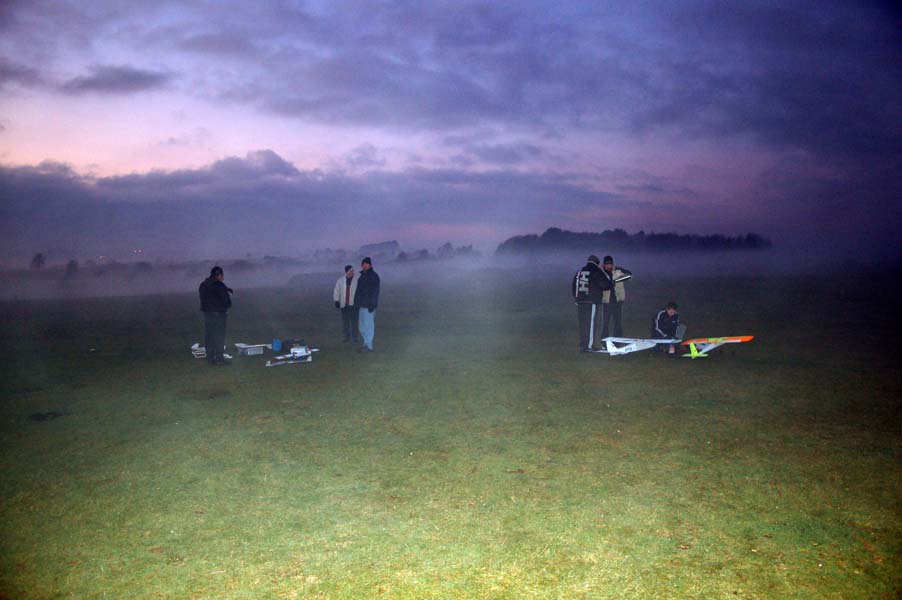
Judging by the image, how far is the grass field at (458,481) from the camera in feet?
13.0

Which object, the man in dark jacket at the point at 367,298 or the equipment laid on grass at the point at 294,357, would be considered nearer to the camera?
the equipment laid on grass at the point at 294,357

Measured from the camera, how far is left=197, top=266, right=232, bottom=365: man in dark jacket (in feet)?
40.5

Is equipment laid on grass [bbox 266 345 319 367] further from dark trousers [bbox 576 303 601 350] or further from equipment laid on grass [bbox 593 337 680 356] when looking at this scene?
equipment laid on grass [bbox 593 337 680 356]

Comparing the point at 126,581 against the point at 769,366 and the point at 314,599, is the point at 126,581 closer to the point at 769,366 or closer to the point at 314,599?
the point at 314,599

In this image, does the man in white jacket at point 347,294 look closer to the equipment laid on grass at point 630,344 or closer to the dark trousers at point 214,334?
the dark trousers at point 214,334

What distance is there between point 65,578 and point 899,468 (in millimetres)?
7756

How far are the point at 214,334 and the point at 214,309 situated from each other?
0.59 m

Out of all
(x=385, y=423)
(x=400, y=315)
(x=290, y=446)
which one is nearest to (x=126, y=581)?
(x=290, y=446)

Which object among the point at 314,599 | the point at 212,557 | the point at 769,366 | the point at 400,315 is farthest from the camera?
the point at 400,315

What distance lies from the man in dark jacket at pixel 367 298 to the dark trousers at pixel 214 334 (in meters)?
3.20

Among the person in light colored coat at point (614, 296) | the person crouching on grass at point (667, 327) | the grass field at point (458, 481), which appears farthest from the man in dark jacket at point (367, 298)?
the person crouching on grass at point (667, 327)

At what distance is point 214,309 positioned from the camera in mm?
12445

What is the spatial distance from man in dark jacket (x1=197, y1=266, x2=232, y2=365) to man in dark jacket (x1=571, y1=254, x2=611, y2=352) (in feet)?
26.5

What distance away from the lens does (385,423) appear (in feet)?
25.6
